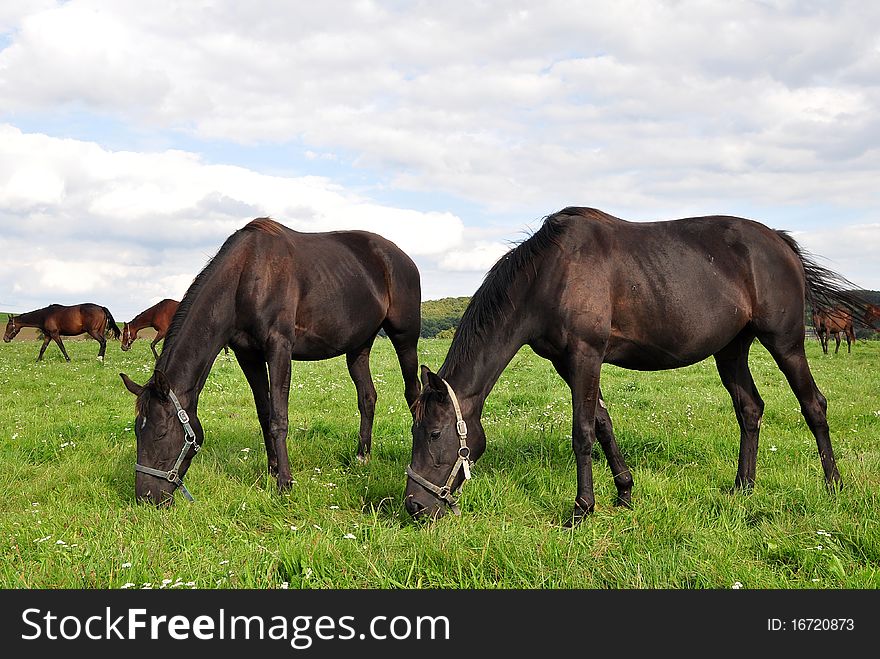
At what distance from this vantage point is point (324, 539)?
170 inches

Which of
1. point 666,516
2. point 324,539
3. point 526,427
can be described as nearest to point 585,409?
point 666,516

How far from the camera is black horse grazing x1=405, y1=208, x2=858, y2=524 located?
16.6 ft

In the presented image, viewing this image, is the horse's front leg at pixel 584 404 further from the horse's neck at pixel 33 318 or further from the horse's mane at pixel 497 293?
the horse's neck at pixel 33 318

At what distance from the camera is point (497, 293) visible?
536cm

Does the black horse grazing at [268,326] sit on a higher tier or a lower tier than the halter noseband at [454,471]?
higher

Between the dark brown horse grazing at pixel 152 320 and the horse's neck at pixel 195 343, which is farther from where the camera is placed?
the dark brown horse grazing at pixel 152 320

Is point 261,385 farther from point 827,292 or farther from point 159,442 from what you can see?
point 827,292

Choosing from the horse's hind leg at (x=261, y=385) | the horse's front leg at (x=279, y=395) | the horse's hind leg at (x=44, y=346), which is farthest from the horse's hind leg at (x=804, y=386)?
the horse's hind leg at (x=44, y=346)

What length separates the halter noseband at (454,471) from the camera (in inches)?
194

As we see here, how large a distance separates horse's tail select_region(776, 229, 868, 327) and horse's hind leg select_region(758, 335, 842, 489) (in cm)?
68

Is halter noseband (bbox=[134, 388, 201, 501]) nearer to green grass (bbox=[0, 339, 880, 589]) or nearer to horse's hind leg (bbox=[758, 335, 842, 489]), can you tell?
green grass (bbox=[0, 339, 880, 589])

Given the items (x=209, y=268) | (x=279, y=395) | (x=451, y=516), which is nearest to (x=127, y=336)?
(x=209, y=268)

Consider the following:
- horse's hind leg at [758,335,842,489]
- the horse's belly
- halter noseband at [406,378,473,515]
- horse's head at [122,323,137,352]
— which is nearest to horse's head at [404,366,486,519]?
halter noseband at [406,378,473,515]

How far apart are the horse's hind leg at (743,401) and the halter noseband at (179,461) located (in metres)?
4.99
